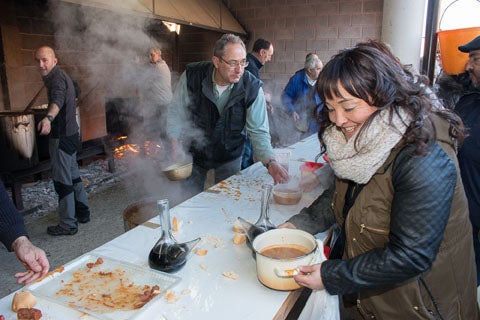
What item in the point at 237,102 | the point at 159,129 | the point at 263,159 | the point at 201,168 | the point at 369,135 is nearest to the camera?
→ the point at 369,135

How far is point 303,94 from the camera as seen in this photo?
231 inches

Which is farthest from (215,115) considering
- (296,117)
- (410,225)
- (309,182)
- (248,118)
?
(296,117)

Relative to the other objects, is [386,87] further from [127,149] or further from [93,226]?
[127,149]

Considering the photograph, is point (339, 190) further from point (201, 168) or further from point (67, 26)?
point (67, 26)

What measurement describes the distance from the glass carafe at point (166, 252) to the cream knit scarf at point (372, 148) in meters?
0.71

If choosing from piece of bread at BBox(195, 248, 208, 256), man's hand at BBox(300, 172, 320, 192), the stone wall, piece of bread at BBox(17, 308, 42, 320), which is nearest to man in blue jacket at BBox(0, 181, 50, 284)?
piece of bread at BBox(17, 308, 42, 320)

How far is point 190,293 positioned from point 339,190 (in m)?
0.74

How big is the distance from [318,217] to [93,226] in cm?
315

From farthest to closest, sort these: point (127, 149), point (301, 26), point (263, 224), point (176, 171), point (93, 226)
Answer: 1. point (301, 26)
2. point (127, 149)
3. point (93, 226)
4. point (176, 171)
5. point (263, 224)

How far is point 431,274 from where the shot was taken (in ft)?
4.38

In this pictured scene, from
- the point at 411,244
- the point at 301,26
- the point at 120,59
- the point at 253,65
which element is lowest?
the point at 411,244

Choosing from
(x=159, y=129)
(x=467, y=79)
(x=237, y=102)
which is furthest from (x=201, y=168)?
(x=159, y=129)

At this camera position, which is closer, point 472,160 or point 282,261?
point 282,261

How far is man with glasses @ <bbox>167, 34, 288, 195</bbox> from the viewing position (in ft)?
9.66
